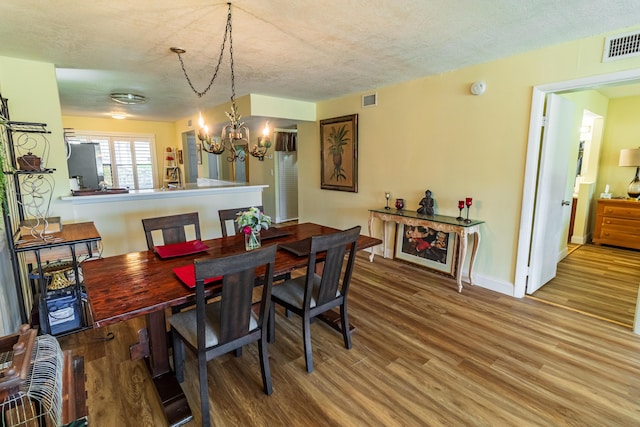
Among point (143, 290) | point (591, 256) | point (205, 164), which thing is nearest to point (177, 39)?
point (143, 290)

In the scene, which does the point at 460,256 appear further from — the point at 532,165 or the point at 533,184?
the point at 532,165

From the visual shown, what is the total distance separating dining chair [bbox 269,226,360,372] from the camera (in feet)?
6.46

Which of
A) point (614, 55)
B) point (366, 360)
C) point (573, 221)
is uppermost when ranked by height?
point (614, 55)

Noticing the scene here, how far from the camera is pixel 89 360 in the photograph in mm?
2188

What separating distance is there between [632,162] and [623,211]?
74 centimetres

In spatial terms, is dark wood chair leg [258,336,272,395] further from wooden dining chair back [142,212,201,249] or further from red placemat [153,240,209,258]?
wooden dining chair back [142,212,201,249]

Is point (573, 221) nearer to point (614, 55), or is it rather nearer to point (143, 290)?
point (614, 55)

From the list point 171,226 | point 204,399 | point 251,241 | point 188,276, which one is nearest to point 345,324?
point 251,241

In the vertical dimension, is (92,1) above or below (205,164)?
above

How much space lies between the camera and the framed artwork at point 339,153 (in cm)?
464

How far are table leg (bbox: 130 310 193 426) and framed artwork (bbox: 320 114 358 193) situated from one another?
11.2 ft

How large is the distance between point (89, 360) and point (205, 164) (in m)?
5.66

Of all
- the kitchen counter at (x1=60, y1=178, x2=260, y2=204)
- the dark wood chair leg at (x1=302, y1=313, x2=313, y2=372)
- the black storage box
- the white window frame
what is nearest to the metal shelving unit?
the black storage box

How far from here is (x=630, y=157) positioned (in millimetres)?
4602
